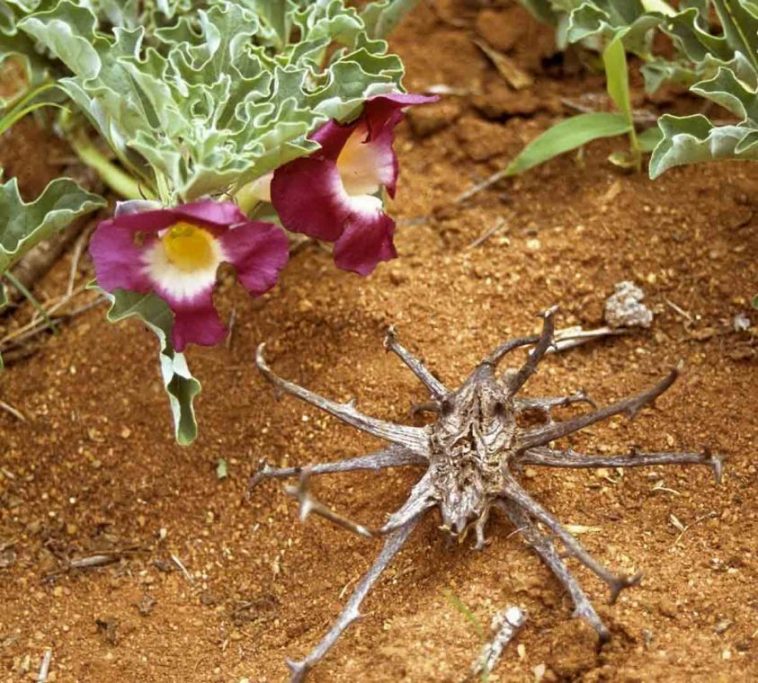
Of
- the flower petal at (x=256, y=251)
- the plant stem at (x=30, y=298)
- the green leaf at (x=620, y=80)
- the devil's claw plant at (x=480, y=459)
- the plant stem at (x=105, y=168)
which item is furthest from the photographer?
the plant stem at (x=105, y=168)

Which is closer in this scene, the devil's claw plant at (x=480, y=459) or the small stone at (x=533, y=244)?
the devil's claw plant at (x=480, y=459)

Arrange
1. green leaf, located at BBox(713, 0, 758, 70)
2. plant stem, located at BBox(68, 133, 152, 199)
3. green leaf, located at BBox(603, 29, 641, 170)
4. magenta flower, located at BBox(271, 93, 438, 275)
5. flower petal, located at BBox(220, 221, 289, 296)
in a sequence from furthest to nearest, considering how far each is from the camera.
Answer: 1. plant stem, located at BBox(68, 133, 152, 199)
2. green leaf, located at BBox(603, 29, 641, 170)
3. green leaf, located at BBox(713, 0, 758, 70)
4. magenta flower, located at BBox(271, 93, 438, 275)
5. flower petal, located at BBox(220, 221, 289, 296)

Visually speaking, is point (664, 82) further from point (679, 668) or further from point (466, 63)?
point (679, 668)

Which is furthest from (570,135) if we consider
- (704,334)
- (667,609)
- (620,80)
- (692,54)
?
(667,609)

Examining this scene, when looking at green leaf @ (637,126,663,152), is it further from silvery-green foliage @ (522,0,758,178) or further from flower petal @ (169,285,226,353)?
flower petal @ (169,285,226,353)

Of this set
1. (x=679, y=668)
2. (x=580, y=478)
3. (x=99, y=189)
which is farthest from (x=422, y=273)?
(x=679, y=668)

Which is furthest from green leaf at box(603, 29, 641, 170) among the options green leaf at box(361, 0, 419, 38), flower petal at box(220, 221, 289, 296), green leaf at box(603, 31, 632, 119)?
flower petal at box(220, 221, 289, 296)

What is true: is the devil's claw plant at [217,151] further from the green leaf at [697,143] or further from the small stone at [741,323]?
the small stone at [741,323]

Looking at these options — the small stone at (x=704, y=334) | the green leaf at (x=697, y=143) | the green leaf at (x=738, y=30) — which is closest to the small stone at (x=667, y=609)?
the small stone at (x=704, y=334)
